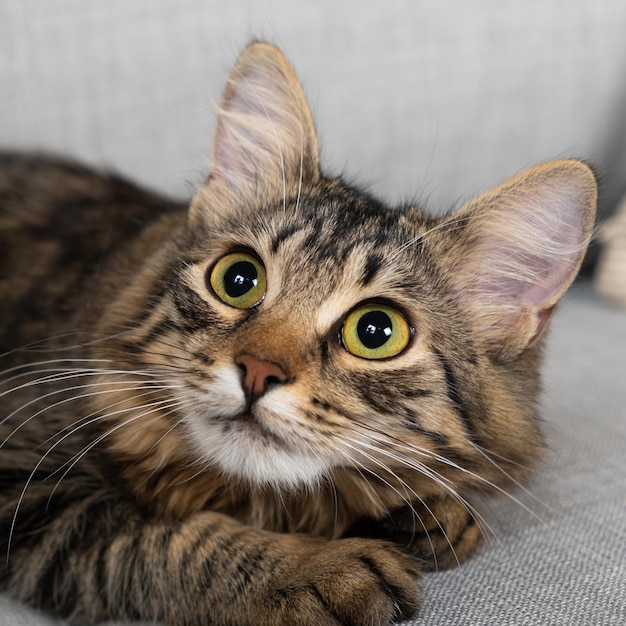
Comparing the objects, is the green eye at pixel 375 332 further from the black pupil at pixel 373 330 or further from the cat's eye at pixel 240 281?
the cat's eye at pixel 240 281

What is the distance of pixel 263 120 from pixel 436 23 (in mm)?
1078

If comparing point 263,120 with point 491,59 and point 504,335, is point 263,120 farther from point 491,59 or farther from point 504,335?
point 491,59

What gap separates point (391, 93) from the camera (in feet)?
6.85

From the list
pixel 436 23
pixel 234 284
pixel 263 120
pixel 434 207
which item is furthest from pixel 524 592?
pixel 436 23

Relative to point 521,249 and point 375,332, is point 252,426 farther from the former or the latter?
point 521,249

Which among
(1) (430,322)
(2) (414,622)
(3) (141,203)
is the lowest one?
(2) (414,622)

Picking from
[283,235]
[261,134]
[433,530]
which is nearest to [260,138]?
[261,134]

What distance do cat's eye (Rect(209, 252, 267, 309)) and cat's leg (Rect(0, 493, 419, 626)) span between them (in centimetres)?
30

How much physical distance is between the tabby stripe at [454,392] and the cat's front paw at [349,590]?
0.21m

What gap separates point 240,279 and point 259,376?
218 millimetres

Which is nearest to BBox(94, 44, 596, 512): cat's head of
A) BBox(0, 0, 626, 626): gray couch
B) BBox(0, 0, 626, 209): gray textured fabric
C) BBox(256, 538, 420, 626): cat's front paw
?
BBox(256, 538, 420, 626): cat's front paw

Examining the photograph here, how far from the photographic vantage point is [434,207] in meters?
1.33

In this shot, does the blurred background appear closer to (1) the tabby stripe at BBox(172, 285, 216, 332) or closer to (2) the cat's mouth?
(1) the tabby stripe at BBox(172, 285, 216, 332)

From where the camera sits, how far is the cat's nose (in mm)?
871
